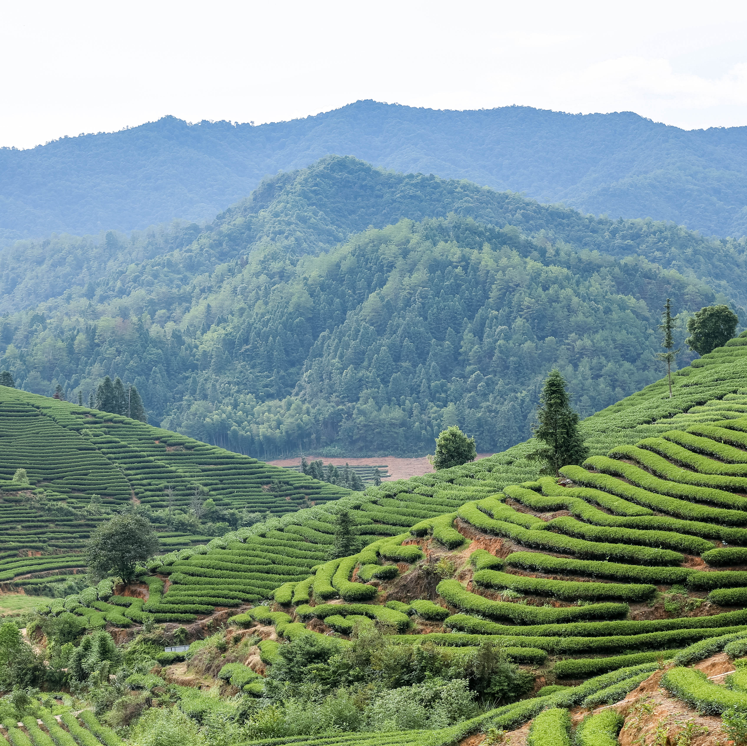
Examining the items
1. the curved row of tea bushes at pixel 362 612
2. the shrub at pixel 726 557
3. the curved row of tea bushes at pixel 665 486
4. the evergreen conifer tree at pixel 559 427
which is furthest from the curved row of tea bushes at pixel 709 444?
the curved row of tea bushes at pixel 362 612

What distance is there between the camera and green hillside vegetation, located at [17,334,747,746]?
24438mm

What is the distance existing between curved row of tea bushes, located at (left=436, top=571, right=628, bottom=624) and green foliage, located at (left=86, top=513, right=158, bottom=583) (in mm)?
27603

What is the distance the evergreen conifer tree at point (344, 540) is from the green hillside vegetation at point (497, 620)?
97.9 inches

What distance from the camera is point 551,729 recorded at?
19.3m

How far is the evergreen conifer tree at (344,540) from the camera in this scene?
48562 mm

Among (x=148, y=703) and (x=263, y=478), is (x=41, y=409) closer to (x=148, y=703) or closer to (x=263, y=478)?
(x=263, y=478)

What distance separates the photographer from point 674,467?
34.4m

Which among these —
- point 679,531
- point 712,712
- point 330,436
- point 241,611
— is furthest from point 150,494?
point 330,436

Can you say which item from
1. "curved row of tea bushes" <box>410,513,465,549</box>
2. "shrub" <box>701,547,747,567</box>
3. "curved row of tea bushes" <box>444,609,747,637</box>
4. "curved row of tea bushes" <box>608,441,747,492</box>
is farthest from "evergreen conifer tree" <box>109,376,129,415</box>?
"shrub" <box>701,547,747,567</box>

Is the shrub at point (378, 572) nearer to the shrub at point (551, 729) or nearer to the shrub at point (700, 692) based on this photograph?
the shrub at point (551, 729)

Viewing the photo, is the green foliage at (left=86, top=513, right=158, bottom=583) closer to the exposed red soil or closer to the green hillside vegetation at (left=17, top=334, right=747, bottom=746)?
the green hillside vegetation at (left=17, top=334, right=747, bottom=746)

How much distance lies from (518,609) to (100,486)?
69381 millimetres

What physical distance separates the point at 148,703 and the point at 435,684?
18.0 meters

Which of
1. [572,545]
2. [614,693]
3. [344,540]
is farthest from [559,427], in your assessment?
[614,693]
